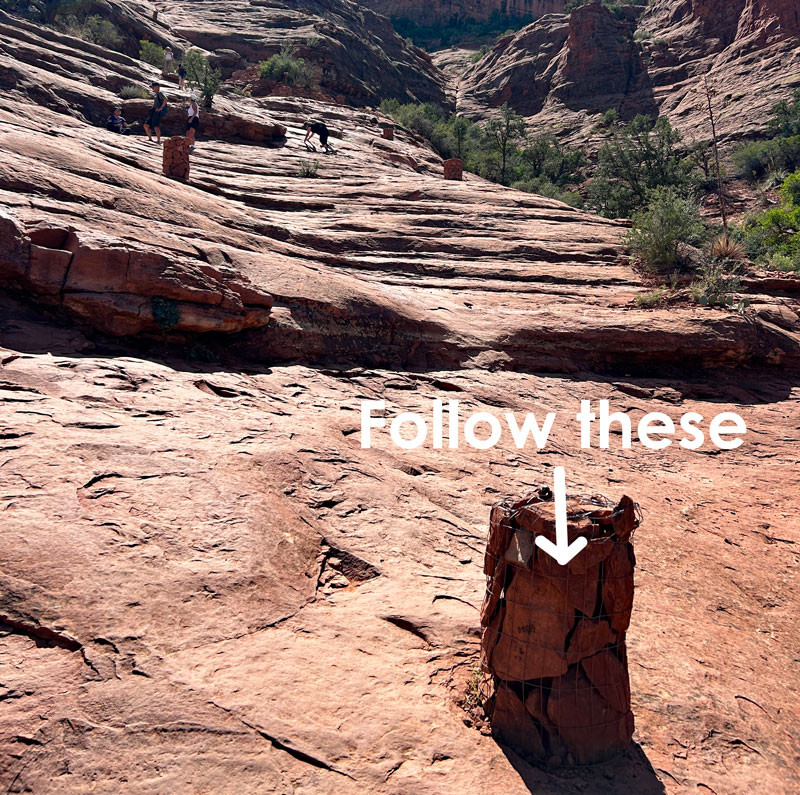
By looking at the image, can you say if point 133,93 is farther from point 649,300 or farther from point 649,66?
point 649,66

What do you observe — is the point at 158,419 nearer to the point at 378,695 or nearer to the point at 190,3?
the point at 378,695

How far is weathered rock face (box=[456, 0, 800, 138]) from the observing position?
4191 centimetres

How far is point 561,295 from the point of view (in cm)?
1266

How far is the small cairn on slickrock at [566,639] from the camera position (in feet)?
9.73

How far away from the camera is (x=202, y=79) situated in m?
25.0

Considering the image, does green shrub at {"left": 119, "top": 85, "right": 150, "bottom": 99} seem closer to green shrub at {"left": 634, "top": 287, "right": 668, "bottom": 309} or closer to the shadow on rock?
green shrub at {"left": 634, "top": 287, "right": 668, "bottom": 309}

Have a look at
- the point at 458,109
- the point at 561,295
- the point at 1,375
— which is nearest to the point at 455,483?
the point at 1,375

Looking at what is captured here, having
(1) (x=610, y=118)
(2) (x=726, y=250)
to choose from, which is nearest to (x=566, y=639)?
(2) (x=726, y=250)

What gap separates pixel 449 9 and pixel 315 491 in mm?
87074

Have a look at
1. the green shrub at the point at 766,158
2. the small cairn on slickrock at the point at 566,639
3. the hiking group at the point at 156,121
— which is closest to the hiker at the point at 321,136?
the hiking group at the point at 156,121

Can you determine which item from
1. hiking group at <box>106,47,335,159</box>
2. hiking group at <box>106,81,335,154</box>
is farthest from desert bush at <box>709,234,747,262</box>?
hiking group at <box>106,81,335,154</box>

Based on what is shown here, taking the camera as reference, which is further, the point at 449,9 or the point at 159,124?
the point at 449,9

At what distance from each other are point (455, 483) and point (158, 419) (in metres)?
A: 3.14

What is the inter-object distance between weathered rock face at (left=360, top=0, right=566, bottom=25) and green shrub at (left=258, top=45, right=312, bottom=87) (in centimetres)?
4980
